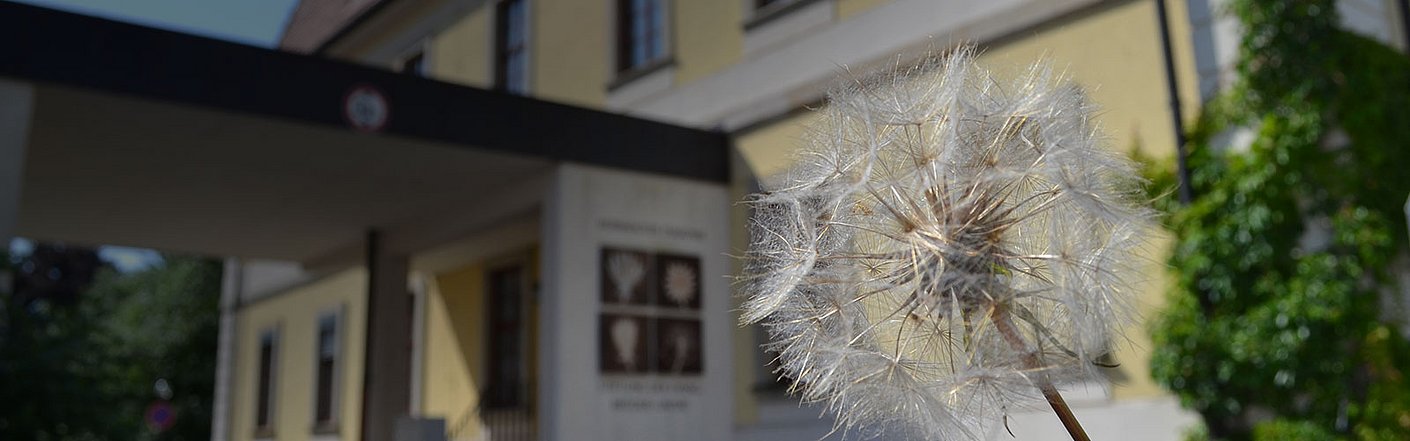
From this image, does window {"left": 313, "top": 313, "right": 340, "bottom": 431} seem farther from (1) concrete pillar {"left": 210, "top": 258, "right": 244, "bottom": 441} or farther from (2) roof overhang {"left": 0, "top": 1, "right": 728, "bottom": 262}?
(1) concrete pillar {"left": 210, "top": 258, "right": 244, "bottom": 441}

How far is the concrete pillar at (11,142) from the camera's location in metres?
8.44

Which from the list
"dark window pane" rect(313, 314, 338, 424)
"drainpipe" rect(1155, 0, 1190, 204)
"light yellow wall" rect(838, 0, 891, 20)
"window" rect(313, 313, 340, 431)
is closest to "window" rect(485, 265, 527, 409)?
"window" rect(313, 313, 340, 431)

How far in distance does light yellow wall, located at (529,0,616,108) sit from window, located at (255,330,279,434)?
688cm

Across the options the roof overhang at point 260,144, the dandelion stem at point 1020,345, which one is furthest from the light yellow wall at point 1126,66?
the dandelion stem at point 1020,345

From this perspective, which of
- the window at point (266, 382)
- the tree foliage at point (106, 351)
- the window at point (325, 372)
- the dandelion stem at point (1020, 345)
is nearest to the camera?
the dandelion stem at point (1020, 345)

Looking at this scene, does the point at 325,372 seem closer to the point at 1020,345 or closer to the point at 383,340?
the point at 383,340

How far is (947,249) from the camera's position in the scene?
2.21 m

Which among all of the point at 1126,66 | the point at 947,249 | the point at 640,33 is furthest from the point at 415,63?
the point at 947,249

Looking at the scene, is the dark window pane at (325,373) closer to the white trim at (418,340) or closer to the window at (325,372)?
the window at (325,372)

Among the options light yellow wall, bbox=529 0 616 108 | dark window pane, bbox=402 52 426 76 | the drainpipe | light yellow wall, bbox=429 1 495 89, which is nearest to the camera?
the drainpipe

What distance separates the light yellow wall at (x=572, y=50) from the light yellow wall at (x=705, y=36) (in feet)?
4.32

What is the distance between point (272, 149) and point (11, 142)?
2323 mm

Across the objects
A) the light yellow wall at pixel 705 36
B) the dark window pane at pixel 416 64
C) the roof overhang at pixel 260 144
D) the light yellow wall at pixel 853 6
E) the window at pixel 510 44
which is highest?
the dark window pane at pixel 416 64

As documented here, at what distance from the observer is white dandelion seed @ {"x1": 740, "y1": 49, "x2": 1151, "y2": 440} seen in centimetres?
226
